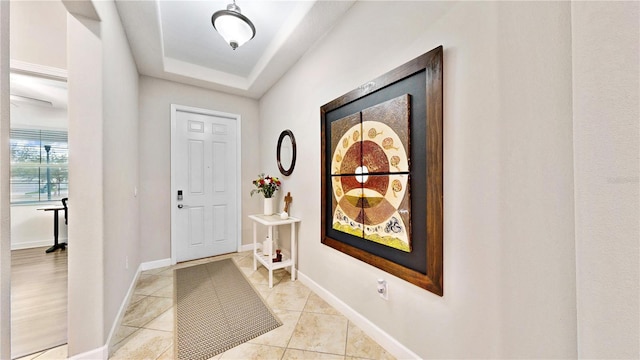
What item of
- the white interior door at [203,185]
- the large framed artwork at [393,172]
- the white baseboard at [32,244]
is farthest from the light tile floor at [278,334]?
the white baseboard at [32,244]

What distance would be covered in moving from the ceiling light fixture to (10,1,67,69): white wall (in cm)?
146

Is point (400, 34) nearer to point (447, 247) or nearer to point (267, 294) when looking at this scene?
point (447, 247)

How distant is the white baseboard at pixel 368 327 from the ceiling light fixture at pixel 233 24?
94.6 inches

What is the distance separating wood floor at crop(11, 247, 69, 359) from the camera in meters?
1.59

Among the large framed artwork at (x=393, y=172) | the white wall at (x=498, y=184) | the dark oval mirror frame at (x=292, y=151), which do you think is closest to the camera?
the white wall at (x=498, y=184)

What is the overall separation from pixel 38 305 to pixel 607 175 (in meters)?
3.94

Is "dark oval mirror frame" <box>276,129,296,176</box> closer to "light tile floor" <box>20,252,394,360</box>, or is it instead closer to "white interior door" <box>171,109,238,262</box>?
"white interior door" <box>171,109,238,262</box>

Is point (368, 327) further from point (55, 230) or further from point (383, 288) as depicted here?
point (55, 230)

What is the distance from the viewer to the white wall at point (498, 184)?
2.82 ft

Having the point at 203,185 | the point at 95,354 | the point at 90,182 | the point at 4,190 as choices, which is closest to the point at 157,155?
the point at 203,185

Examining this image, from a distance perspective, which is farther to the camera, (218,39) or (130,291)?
(218,39)

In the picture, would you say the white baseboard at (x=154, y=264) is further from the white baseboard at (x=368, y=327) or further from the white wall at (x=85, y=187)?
the white baseboard at (x=368, y=327)

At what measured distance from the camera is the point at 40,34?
199cm

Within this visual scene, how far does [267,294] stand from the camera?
7.38ft
